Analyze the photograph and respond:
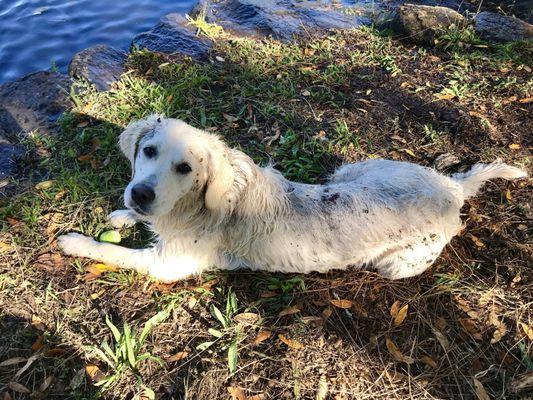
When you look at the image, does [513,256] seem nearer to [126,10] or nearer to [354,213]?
[354,213]

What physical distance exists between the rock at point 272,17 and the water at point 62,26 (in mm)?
1236

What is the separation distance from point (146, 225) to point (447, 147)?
3.85 m

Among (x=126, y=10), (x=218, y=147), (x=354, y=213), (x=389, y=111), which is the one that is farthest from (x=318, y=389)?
(x=126, y=10)

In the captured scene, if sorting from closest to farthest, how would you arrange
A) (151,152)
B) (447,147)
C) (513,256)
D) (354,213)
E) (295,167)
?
(151,152) < (354,213) < (513,256) < (295,167) < (447,147)

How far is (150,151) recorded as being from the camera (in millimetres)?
3197

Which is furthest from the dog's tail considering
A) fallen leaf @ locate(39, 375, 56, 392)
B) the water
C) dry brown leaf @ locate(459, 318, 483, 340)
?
the water

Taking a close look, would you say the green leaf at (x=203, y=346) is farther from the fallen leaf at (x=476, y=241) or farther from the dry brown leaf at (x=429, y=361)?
the fallen leaf at (x=476, y=241)

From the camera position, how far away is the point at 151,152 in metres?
3.19

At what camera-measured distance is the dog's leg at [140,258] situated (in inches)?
150

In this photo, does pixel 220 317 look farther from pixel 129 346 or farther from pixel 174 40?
pixel 174 40

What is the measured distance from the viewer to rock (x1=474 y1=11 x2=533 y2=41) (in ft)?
24.0

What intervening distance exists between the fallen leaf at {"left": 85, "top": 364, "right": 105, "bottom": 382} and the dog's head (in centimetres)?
133

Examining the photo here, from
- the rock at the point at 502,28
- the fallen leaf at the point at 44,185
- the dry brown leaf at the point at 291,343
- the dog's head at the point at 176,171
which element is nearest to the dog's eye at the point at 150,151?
the dog's head at the point at 176,171

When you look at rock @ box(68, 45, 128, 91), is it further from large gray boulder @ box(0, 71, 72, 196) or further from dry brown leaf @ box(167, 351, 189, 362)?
dry brown leaf @ box(167, 351, 189, 362)
